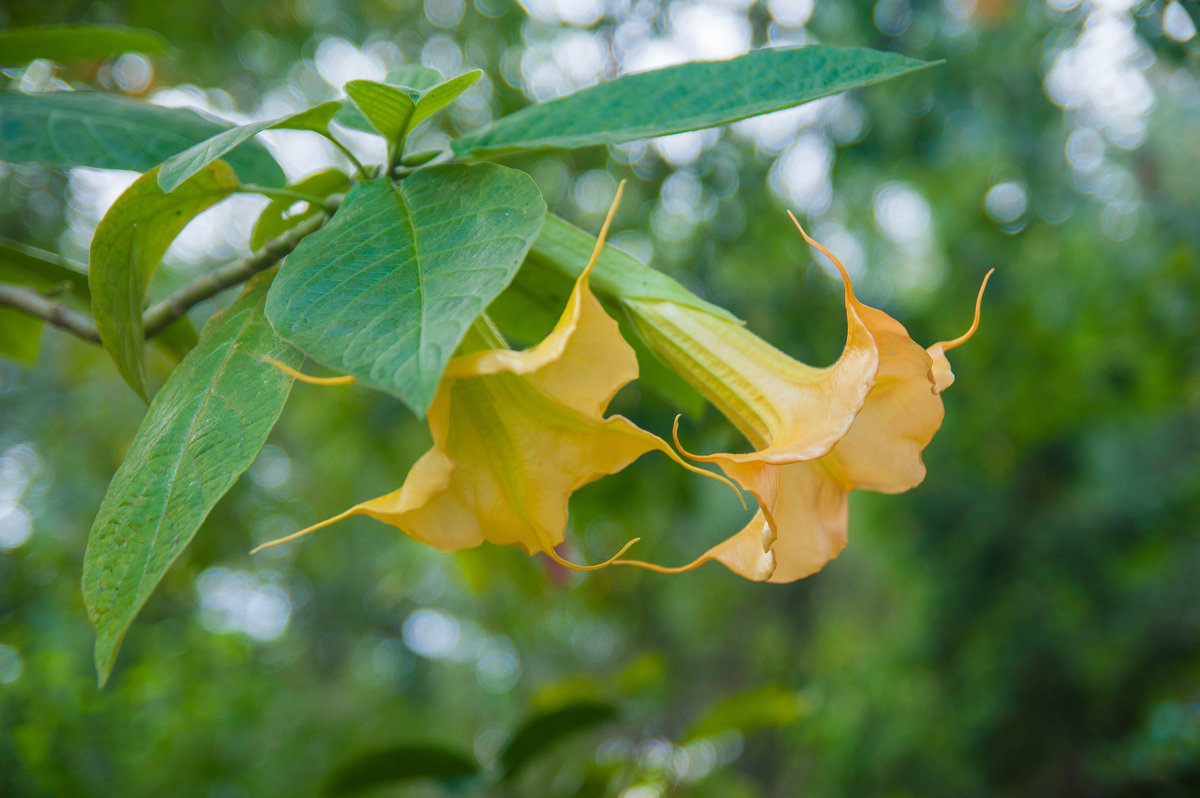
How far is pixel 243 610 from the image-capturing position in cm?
271

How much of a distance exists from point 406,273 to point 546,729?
2.36 ft

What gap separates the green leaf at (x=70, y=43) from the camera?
1.74 feet

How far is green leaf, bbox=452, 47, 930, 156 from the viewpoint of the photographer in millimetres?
381

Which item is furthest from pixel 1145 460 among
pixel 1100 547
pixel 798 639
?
pixel 798 639

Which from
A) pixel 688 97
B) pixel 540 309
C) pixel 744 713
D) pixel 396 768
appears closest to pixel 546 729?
pixel 396 768

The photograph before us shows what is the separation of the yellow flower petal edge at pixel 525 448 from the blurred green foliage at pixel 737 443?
14.4 inches

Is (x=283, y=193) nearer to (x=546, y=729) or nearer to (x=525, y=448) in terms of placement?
(x=525, y=448)

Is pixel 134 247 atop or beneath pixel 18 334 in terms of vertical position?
atop

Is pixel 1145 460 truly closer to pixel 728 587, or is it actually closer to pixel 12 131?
pixel 728 587

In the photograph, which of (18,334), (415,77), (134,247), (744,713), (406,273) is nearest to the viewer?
(406,273)

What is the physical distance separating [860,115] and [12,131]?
160cm

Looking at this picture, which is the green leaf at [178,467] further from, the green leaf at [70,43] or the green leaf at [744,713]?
the green leaf at [744,713]

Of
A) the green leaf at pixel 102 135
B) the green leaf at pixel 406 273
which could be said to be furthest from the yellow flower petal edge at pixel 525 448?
the green leaf at pixel 102 135

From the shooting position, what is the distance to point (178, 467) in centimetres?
29
